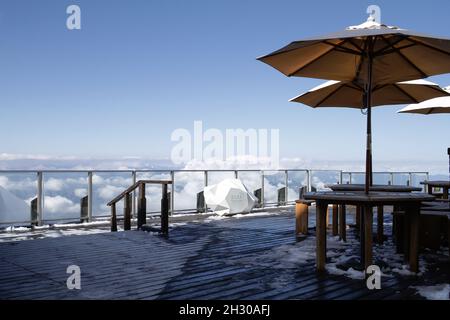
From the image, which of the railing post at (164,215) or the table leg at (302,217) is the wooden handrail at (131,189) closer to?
the railing post at (164,215)

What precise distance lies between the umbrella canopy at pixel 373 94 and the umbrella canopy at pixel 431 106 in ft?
2.96

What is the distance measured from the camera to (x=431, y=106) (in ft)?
27.1

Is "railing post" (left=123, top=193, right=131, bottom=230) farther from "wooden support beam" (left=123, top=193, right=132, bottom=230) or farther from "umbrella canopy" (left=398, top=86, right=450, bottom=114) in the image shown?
"umbrella canopy" (left=398, top=86, right=450, bottom=114)

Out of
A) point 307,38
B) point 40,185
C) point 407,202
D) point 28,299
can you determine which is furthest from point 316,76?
point 40,185

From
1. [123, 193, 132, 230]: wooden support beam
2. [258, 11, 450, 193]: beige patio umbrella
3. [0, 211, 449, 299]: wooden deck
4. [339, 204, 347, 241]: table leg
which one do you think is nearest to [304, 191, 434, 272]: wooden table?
[0, 211, 449, 299]: wooden deck

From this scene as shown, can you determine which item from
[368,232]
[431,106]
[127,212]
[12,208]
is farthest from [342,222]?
[12,208]

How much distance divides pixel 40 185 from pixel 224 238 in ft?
13.8

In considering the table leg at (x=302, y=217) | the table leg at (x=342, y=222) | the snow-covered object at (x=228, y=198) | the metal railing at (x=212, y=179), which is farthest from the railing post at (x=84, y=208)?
the table leg at (x=342, y=222)

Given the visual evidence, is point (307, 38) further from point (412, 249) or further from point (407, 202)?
point (412, 249)

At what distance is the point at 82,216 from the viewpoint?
9836 mm

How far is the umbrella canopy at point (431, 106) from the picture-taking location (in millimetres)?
8211

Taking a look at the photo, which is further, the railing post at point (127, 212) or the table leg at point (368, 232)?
→ the railing post at point (127, 212)

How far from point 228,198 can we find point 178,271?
6.46 metres

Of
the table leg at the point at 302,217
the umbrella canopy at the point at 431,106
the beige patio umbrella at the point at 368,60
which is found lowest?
the table leg at the point at 302,217
